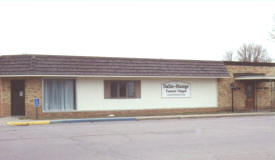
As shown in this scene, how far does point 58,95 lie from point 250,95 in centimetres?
1481

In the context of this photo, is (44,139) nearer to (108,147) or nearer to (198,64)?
(108,147)

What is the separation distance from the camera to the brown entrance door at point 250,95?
2591 cm

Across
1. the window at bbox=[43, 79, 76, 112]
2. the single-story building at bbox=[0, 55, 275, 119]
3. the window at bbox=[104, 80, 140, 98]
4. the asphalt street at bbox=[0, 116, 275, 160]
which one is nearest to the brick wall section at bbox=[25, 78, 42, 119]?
the single-story building at bbox=[0, 55, 275, 119]

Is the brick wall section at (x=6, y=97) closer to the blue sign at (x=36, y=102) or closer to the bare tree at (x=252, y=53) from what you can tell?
the blue sign at (x=36, y=102)

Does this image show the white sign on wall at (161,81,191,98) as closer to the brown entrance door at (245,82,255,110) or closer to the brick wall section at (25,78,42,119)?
the brown entrance door at (245,82,255,110)

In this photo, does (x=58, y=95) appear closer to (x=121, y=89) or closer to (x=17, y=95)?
(x=17, y=95)

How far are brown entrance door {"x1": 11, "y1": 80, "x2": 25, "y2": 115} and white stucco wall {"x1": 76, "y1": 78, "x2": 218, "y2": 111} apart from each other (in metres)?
3.37

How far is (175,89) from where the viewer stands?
76.8 ft

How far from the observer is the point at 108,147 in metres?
10.0

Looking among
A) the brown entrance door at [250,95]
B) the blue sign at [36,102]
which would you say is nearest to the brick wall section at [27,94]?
the blue sign at [36,102]

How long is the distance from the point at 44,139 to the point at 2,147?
183cm

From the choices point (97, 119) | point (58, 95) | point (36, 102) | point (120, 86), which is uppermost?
point (120, 86)

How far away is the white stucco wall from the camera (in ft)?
69.2

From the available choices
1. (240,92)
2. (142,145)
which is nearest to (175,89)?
(240,92)
